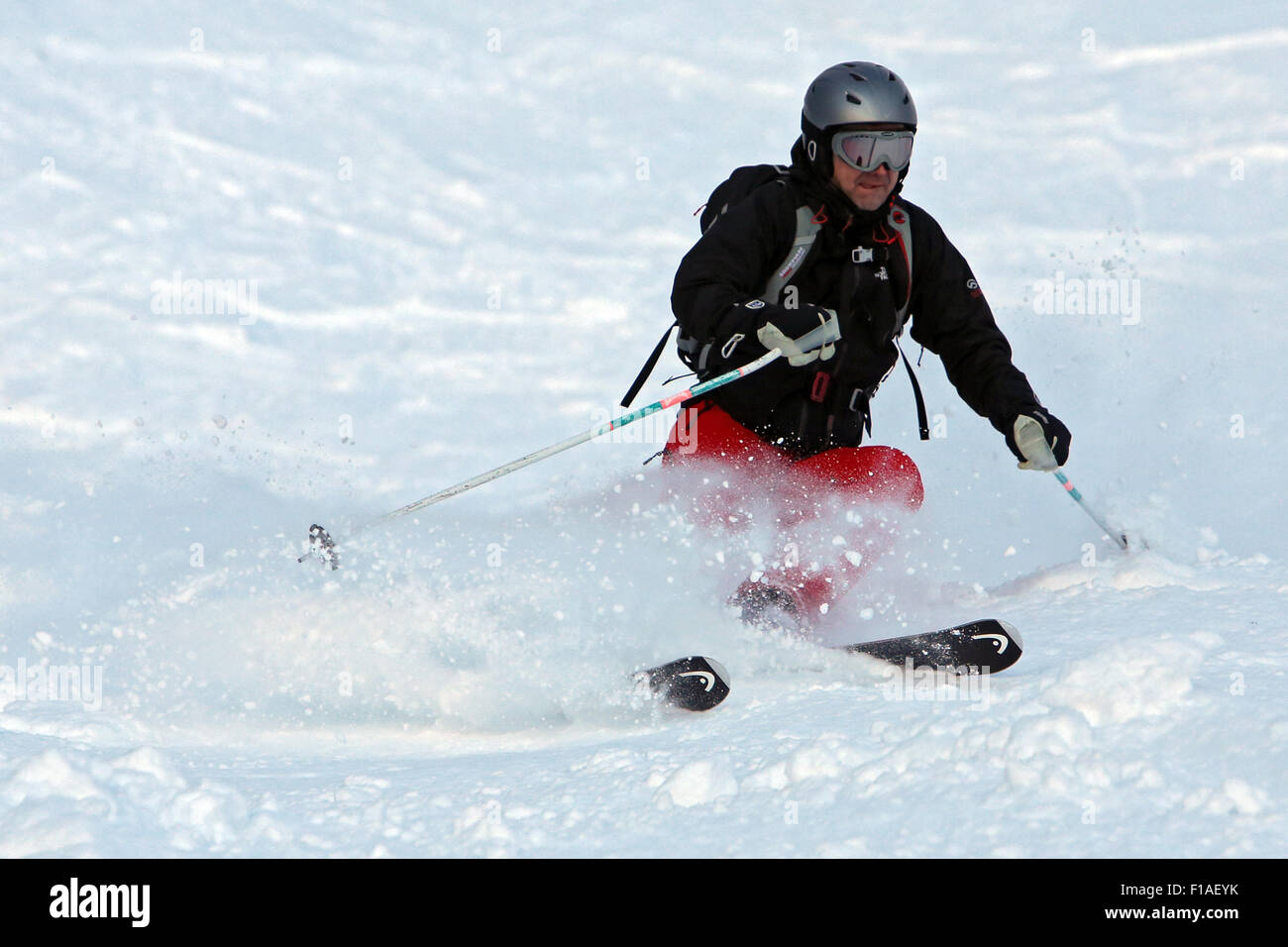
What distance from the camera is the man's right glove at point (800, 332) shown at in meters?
3.88

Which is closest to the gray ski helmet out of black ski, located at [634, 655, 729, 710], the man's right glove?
the man's right glove

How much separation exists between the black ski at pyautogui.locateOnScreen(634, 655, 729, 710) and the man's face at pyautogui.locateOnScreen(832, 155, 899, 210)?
5.71ft

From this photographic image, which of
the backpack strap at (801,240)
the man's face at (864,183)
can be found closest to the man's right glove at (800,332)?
the backpack strap at (801,240)

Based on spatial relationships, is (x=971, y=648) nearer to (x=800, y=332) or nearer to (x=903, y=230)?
(x=800, y=332)

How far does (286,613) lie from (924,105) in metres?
8.51

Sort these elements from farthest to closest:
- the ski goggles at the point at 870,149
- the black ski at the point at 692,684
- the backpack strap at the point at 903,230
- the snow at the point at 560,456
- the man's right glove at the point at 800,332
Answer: the backpack strap at the point at 903,230 < the ski goggles at the point at 870,149 < the man's right glove at the point at 800,332 < the black ski at the point at 692,684 < the snow at the point at 560,456

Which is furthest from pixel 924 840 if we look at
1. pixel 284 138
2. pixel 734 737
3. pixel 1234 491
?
pixel 284 138

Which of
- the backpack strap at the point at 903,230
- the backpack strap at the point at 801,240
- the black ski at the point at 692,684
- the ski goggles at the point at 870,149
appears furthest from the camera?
the backpack strap at the point at 903,230

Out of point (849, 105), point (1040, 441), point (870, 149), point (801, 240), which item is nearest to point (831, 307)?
point (801, 240)

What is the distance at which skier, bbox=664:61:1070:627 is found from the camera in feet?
13.3

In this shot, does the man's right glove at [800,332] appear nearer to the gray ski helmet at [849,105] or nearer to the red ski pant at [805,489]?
the gray ski helmet at [849,105]

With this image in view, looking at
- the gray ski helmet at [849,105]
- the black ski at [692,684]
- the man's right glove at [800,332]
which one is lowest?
the black ski at [692,684]

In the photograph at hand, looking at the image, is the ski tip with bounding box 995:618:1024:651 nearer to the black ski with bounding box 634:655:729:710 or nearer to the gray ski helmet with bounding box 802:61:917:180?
the black ski with bounding box 634:655:729:710

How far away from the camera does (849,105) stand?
4.07 meters
